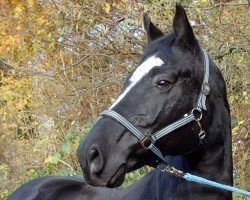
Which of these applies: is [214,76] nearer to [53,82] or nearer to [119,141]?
[119,141]

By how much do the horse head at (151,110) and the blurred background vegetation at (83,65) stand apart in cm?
301

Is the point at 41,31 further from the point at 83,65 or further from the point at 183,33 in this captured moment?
the point at 183,33

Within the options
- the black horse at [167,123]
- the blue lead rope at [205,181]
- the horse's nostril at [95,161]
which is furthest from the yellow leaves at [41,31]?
the horse's nostril at [95,161]

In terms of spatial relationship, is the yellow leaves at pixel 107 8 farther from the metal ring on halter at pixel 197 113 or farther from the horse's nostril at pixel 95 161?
the horse's nostril at pixel 95 161

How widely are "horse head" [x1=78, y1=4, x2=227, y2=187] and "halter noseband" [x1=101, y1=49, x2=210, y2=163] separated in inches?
0.8

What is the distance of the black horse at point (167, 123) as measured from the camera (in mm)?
3135

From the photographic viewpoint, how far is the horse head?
10.2ft

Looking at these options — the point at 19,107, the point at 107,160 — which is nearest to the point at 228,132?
the point at 107,160

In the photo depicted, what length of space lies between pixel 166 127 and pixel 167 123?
0.08 feet

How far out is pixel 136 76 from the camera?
3.34 metres

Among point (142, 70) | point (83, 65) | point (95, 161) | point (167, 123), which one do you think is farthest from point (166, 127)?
point (83, 65)

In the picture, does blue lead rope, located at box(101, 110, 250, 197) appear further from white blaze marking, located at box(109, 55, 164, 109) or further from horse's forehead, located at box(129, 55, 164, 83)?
horse's forehead, located at box(129, 55, 164, 83)

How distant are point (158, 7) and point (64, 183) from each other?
2632 mm

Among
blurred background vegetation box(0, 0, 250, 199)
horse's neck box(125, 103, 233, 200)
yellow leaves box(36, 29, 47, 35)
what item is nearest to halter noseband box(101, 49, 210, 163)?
horse's neck box(125, 103, 233, 200)
